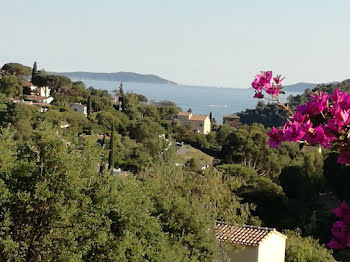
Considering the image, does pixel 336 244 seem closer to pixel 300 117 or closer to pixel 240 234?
pixel 300 117

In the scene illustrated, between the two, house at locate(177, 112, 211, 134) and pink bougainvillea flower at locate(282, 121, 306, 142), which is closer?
pink bougainvillea flower at locate(282, 121, 306, 142)

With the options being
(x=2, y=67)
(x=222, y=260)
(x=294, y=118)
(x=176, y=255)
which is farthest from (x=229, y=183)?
(x=2, y=67)

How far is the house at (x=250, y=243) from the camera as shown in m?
14.9

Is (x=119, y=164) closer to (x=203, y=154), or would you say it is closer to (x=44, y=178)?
(x=203, y=154)

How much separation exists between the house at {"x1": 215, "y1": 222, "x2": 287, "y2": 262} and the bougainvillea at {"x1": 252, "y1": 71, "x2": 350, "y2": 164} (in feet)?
41.0

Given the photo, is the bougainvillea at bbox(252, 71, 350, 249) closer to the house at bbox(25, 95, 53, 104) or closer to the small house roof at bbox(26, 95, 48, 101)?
the house at bbox(25, 95, 53, 104)

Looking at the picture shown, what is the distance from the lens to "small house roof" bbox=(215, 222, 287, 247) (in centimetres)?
1495

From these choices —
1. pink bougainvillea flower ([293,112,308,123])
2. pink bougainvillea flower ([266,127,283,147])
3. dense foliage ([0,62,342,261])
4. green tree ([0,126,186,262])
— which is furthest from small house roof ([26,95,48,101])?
pink bougainvillea flower ([293,112,308,123])

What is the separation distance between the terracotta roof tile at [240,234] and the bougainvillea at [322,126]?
1258 cm

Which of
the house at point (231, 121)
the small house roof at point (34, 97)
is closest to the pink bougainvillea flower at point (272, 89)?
the small house roof at point (34, 97)

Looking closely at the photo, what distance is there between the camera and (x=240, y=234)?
614 inches

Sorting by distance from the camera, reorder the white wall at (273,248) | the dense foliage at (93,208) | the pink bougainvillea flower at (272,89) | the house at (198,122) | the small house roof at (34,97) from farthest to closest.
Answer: the house at (198,122) → the small house roof at (34,97) → the white wall at (273,248) → the dense foliage at (93,208) → the pink bougainvillea flower at (272,89)

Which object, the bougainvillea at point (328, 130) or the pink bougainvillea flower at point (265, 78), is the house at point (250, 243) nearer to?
the pink bougainvillea flower at point (265, 78)

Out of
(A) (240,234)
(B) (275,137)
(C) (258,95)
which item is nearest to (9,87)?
(A) (240,234)
